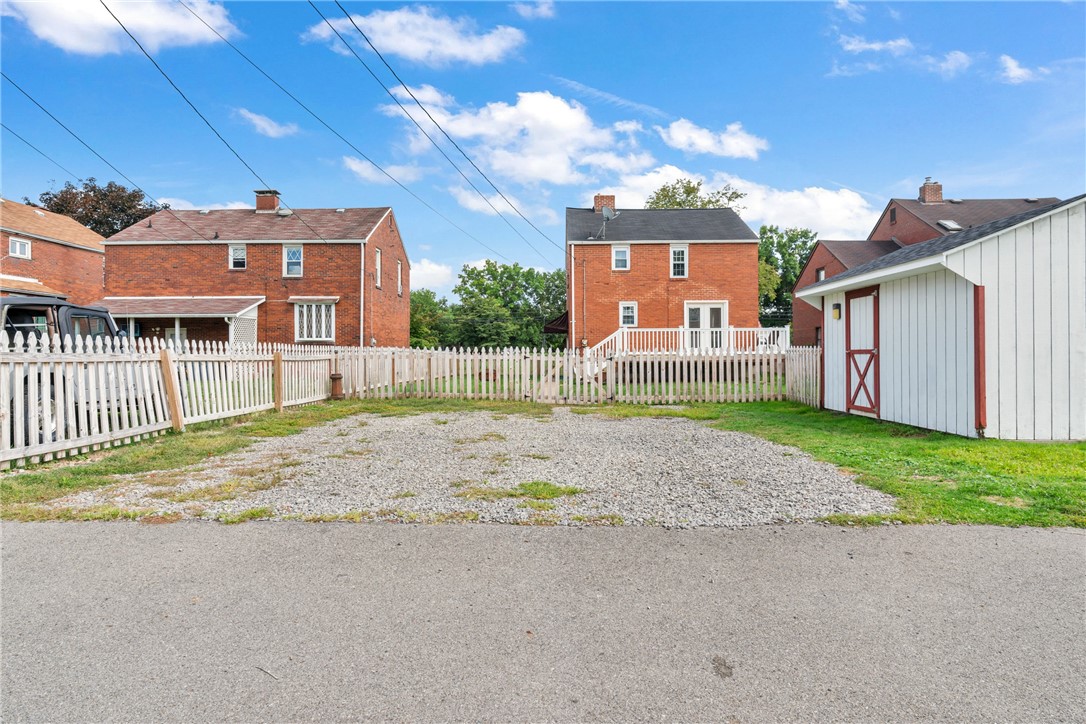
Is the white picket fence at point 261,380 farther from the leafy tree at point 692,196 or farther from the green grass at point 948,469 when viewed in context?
the leafy tree at point 692,196

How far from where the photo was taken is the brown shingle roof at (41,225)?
26.9 metres

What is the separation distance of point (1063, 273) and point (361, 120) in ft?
47.9

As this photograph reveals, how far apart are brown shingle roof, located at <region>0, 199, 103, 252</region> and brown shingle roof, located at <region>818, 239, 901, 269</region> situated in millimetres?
42067

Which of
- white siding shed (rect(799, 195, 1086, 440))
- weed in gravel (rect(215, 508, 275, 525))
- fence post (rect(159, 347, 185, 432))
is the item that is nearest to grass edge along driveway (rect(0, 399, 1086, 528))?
fence post (rect(159, 347, 185, 432))

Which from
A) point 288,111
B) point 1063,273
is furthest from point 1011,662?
point 288,111

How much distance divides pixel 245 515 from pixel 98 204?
2097 inches

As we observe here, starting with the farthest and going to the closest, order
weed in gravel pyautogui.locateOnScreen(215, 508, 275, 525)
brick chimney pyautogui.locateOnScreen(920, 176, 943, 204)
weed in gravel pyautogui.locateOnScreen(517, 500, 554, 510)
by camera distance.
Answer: brick chimney pyautogui.locateOnScreen(920, 176, 943, 204)
weed in gravel pyautogui.locateOnScreen(517, 500, 554, 510)
weed in gravel pyautogui.locateOnScreen(215, 508, 275, 525)

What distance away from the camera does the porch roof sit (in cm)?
2217

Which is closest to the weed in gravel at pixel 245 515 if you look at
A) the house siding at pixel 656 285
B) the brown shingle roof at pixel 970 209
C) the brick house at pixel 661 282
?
the brick house at pixel 661 282

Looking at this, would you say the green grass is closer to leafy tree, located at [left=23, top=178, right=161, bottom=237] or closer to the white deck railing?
the white deck railing

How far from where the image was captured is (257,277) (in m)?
24.6

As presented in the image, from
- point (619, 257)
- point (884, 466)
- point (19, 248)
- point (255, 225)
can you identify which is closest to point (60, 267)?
point (19, 248)

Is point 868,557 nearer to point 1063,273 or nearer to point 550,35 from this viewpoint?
point 1063,273

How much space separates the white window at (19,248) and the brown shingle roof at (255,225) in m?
5.90
